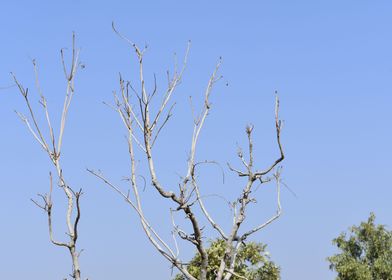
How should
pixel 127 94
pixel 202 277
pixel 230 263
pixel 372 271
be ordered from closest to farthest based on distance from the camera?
pixel 202 277 → pixel 230 263 → pixel 127 94 → pixel 372 271

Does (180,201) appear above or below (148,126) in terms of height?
below

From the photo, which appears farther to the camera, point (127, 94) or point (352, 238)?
point (352, 238)

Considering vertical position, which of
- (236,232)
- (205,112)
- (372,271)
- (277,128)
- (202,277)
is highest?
(372,271)

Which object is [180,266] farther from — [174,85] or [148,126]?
[174,85]

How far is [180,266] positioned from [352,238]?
5964 centimetres

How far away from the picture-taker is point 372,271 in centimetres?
6319

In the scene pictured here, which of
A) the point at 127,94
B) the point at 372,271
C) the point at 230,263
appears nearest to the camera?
the point at 230,263

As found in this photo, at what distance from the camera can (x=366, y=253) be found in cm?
6400

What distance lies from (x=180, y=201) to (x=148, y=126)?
2.50 ft

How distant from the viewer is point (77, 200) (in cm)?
686

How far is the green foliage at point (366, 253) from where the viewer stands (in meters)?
62.2

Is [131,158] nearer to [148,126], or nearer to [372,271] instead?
[148,126]

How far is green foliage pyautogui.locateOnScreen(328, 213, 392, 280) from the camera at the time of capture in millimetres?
62188

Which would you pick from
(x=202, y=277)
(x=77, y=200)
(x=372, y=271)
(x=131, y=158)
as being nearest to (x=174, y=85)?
(x=131, y=158)
